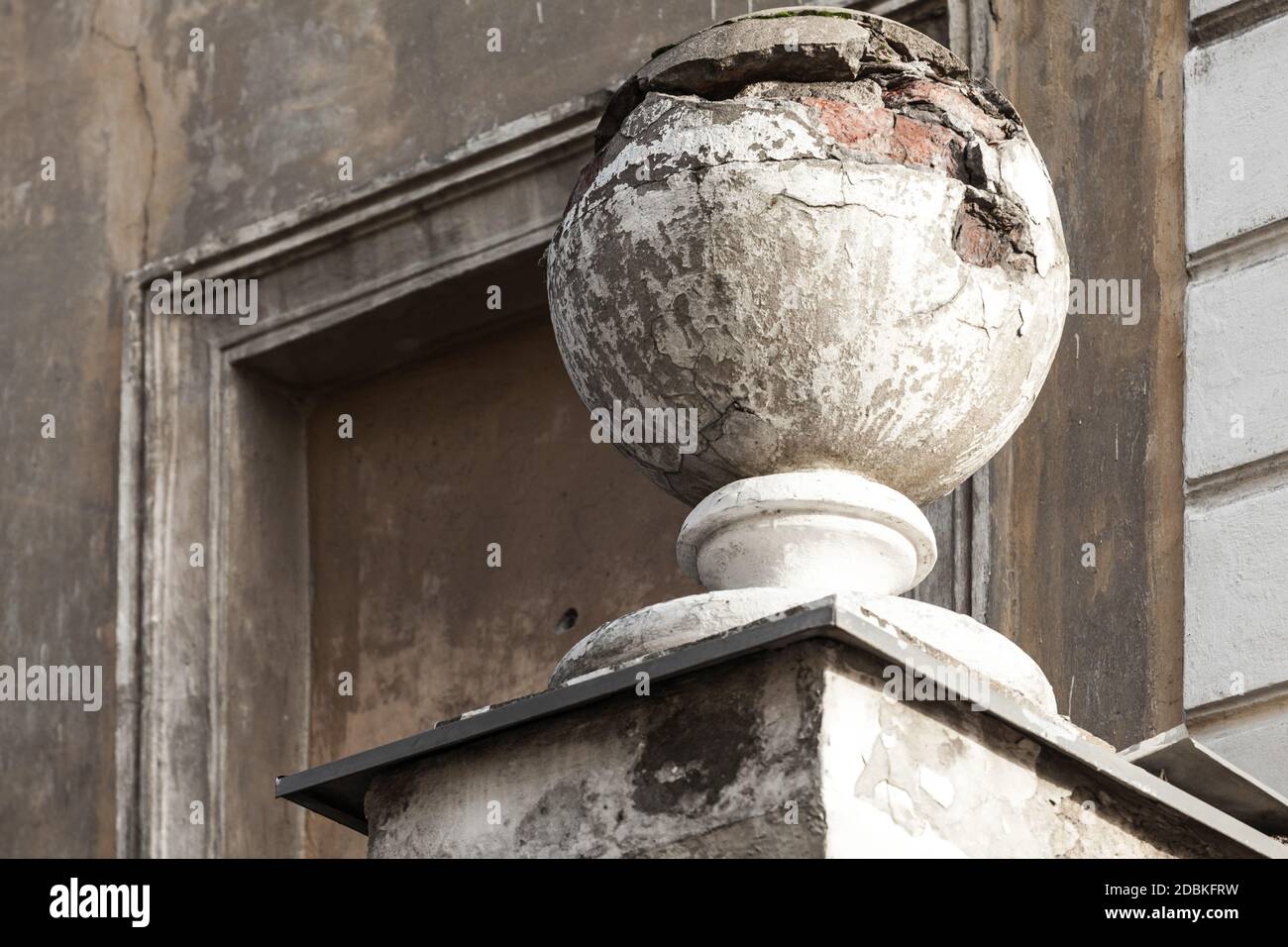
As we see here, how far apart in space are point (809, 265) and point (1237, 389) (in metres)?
1.50

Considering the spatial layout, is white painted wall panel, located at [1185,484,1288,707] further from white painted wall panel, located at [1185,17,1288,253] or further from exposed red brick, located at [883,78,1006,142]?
exposed red brick, located at [883,78,1006,142]

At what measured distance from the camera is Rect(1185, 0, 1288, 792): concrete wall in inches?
152

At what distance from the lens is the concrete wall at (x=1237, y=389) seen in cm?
386

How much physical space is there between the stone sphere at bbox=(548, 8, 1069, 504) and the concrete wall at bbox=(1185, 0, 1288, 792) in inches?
41.3

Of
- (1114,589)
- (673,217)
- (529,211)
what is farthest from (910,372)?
(529,211)

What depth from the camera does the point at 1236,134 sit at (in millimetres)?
4223

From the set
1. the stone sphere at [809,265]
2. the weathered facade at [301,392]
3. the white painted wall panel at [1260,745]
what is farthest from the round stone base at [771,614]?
the weathered facade at [301,392]

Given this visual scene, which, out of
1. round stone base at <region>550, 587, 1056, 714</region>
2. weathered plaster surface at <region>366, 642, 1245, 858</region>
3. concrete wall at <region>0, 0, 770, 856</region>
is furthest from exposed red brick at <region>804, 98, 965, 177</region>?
concrete wall at <region>0, 0, 770, 856</region>

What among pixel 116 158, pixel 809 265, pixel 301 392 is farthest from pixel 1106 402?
pixel 116 158

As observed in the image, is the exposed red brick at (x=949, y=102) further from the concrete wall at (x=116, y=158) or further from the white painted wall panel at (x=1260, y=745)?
the concrete wall at (x=116, y=158)

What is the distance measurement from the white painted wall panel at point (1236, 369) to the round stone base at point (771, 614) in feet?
4.49

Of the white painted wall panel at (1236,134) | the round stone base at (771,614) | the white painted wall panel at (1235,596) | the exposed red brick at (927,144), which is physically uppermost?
the white painted wall panel at (1236,134)

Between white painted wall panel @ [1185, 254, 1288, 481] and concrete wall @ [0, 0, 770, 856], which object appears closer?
white painted wall panel @ [1185, 254, 1288, 481]

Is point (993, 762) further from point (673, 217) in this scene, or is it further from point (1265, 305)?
point (1265, 305)
